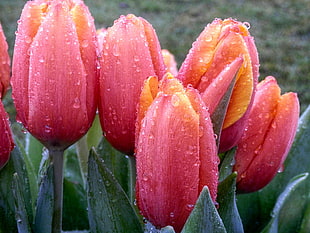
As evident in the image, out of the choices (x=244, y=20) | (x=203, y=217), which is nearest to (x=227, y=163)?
(x=203, y=217)

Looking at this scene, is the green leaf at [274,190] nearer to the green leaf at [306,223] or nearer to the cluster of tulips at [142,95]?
the green leaf at [306,223]

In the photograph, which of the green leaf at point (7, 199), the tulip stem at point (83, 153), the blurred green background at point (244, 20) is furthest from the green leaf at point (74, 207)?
the blurred green background at point (244, 20)

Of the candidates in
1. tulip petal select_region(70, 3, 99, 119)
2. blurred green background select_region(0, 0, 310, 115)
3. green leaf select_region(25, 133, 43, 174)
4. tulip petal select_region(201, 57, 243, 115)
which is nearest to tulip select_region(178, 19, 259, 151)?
tulip petal select_region(201, 57, 243, 115)

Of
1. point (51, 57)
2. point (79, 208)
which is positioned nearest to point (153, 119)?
point (51, 57)

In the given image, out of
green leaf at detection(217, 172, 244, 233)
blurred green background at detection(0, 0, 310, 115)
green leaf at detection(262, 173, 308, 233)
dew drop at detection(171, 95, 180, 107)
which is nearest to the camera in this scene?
dew drop at detection(171, 95, 180, 107)

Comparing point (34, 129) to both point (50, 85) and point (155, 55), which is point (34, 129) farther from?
point (155, 55)

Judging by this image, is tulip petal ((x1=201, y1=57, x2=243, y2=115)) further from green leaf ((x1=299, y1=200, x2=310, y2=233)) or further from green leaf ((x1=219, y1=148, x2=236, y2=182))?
green leaf ((x1=299, y1=200, x2=310, y2=233))
